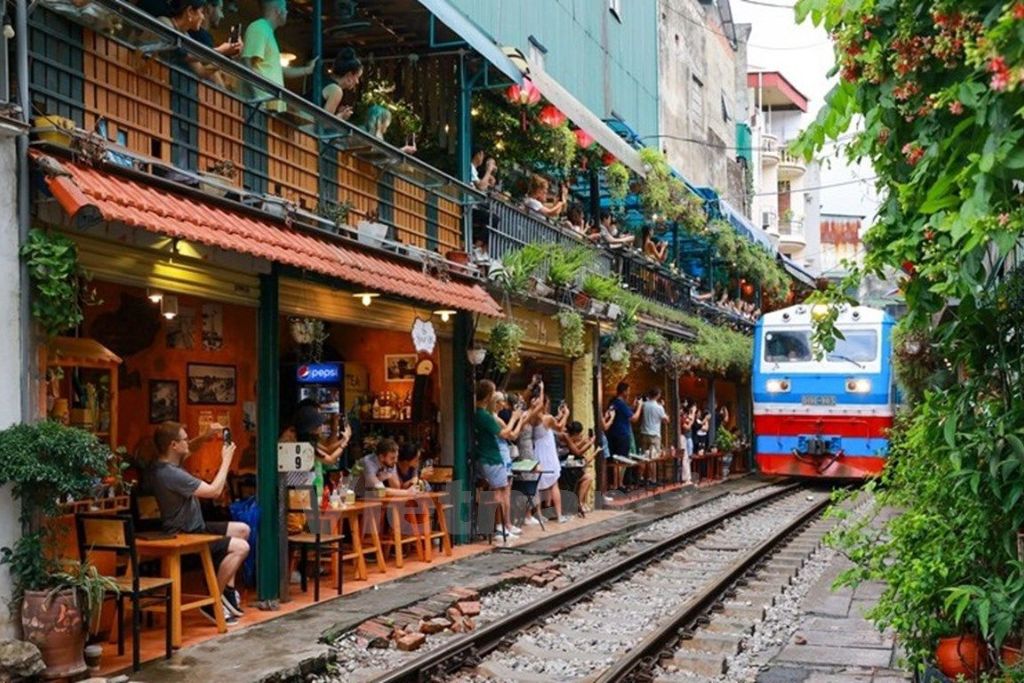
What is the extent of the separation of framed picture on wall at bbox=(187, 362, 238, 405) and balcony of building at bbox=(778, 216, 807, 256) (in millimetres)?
45521

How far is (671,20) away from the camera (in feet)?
99.6

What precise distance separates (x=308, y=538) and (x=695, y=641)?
3.60m

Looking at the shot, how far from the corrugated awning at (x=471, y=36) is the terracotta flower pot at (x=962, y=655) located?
8084 millimetres

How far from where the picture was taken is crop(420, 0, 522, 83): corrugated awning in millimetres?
12031

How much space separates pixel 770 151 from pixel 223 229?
4430 cm

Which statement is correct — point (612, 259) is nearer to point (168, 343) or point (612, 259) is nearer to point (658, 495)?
point (658, 495)

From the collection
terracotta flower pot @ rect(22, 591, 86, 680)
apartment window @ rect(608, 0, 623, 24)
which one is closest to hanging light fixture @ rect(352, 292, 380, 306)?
terracotta flower pot @ rect(22, 591, 86, 680)

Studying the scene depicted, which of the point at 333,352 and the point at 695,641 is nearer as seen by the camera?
the point at 695,641

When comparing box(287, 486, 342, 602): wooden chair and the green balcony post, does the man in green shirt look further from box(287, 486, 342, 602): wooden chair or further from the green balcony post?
box(287, 486, 342, 602): wooden chair

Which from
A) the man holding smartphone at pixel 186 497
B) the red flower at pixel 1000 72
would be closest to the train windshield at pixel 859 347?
the man holding smartphone at pixel 186 497

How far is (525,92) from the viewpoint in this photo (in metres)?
14.5

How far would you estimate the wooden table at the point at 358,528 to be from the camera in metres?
10.8

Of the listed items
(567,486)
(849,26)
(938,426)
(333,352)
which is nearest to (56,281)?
(849,26)

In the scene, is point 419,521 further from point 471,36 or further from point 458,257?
point 471,36
